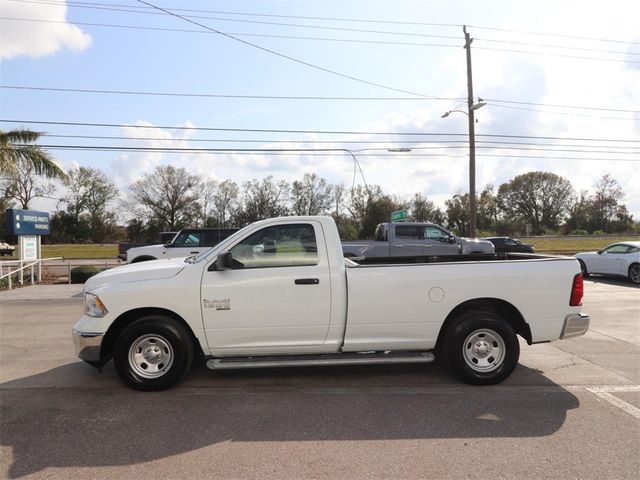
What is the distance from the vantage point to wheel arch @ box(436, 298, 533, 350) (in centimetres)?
515

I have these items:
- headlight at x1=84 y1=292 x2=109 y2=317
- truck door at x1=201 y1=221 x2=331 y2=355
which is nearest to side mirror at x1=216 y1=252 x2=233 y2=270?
truck door at x1=201 y1=221 x2=331 y2=355

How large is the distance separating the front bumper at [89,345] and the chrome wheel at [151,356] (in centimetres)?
36

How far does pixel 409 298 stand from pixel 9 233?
16740mm

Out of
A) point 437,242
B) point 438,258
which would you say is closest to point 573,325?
point 438,258

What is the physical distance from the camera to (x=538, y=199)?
95.2 metres

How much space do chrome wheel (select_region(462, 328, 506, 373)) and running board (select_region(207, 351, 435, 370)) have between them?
43cm

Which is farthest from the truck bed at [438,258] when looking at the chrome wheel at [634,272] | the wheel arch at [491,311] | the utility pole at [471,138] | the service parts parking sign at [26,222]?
the utility pole at [471,138]

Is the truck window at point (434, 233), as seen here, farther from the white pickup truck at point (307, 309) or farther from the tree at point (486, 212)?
the tree at point (486, 212)

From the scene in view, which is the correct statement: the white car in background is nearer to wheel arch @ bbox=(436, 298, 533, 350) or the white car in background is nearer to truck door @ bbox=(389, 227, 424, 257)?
truck door @ bbox=(389, 227, 424, 257)

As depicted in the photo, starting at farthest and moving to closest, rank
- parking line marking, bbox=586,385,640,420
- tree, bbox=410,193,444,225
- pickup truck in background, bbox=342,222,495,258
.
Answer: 1. tree, bbox=410,193,444,225
2. pickup truck in background, bbox=342,222,495,258
3. parking line marking, bbox=586,385,640,420

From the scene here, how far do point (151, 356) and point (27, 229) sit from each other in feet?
49.4

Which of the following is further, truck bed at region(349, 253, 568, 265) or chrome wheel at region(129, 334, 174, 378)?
truck bed at region(349, 253, 568, 265)

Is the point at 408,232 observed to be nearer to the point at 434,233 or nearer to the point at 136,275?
the point at 434,233

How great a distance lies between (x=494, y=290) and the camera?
5.07 metres
